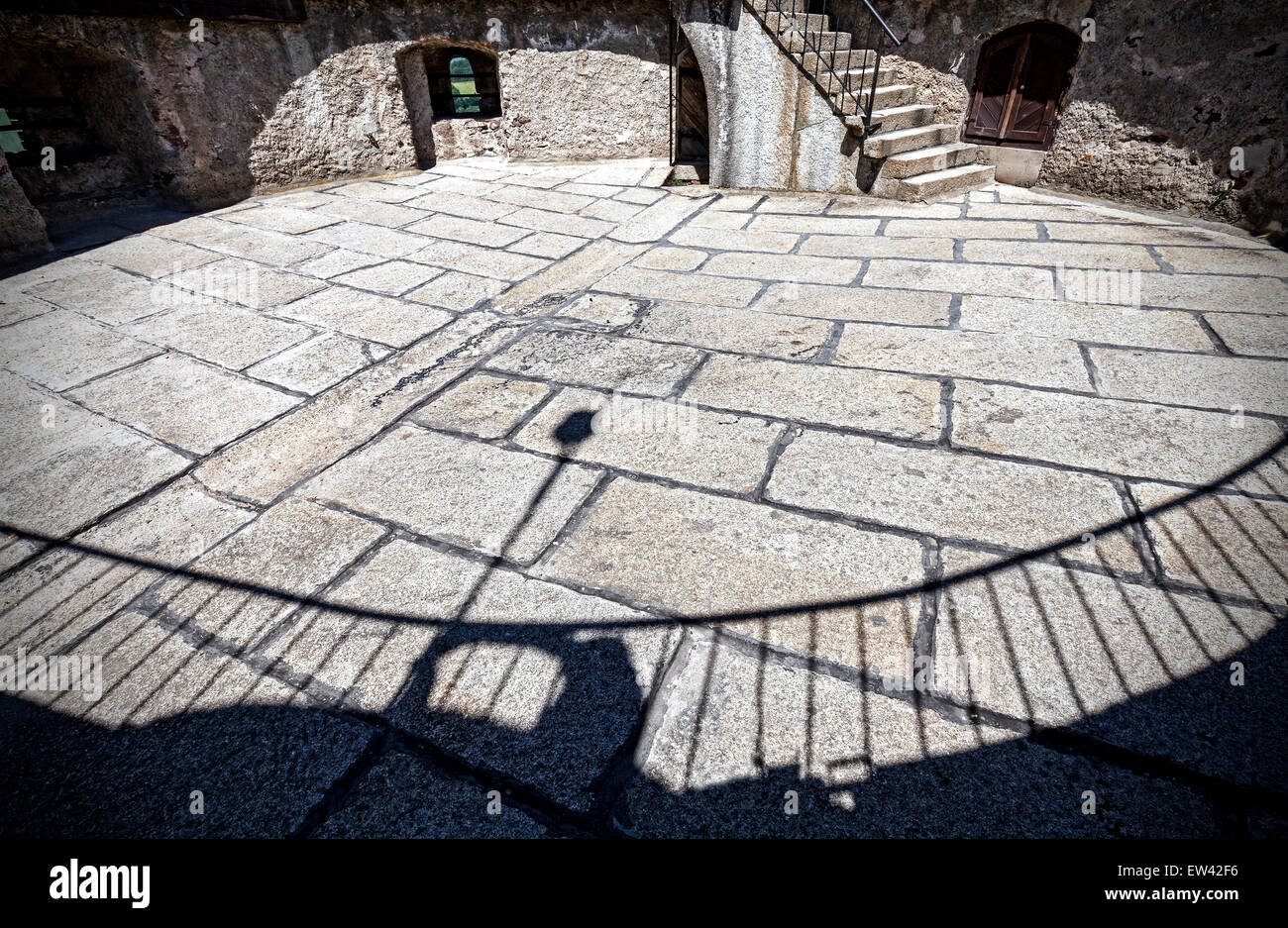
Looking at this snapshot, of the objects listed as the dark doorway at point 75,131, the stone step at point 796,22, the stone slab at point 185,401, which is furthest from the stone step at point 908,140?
the dark doorway at point 75,131

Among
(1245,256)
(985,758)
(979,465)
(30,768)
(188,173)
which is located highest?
(188,173)

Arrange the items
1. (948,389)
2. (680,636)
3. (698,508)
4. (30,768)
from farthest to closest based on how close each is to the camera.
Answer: (948,389), (698,508), (680,636), (30,768)

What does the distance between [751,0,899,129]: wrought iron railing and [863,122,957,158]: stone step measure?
20 centimetres

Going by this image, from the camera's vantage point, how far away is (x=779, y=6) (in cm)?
587

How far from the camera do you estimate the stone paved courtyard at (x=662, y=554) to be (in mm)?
1607

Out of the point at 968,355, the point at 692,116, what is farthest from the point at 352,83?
Result: the point at 968,355

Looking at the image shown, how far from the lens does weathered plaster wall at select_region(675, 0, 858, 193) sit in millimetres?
5934

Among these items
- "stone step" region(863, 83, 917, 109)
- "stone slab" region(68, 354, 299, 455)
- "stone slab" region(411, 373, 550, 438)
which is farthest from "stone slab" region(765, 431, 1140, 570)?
"stone step" region(863, 83, 917, 109)

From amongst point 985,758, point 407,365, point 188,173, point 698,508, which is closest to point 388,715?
point 698,508

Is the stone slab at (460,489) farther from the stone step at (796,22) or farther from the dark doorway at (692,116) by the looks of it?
the dark doorway at (692,116)

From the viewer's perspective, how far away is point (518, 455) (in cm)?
285
